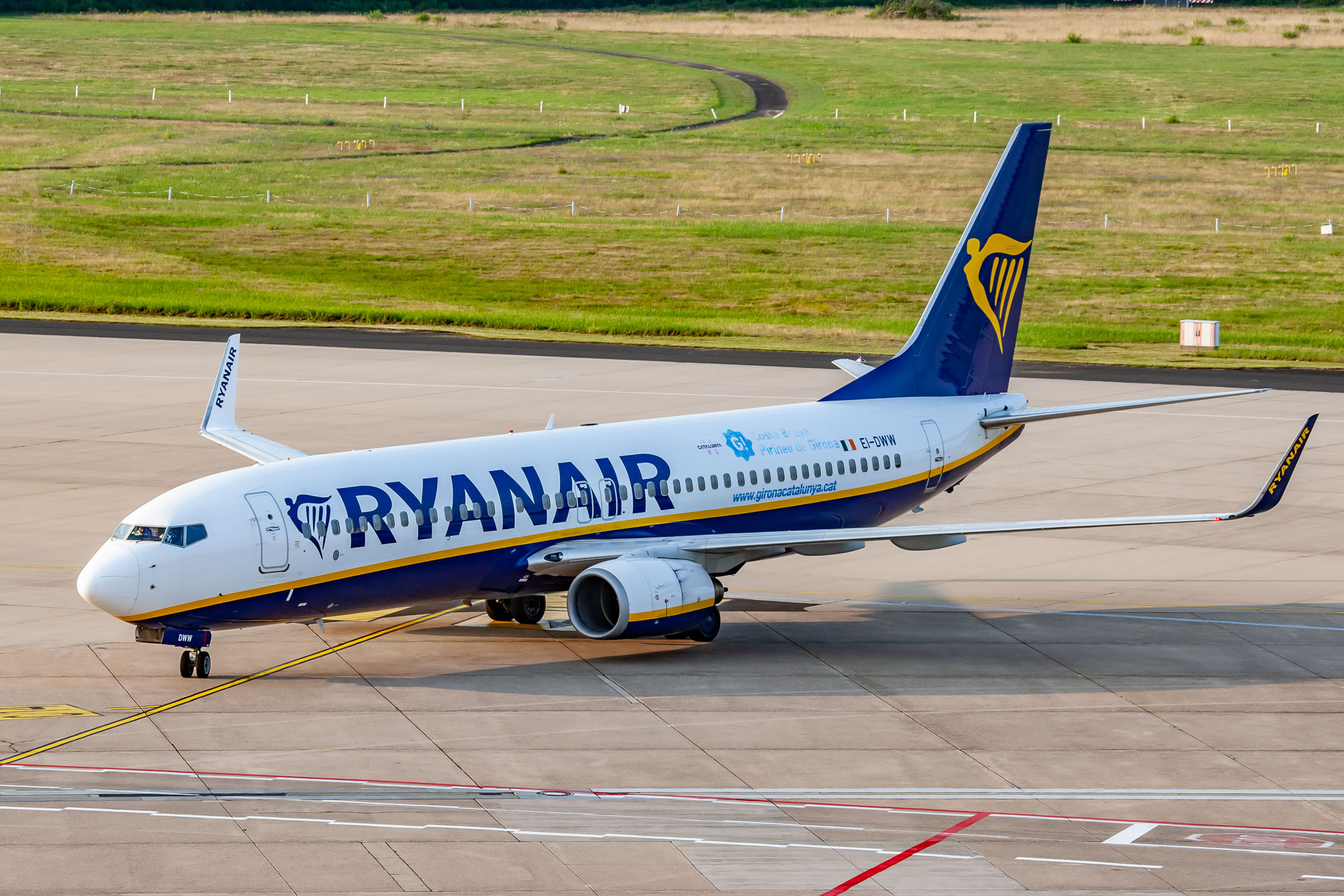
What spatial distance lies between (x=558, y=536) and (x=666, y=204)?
94.1 metres

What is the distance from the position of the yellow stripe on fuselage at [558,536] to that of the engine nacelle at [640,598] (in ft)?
3.54

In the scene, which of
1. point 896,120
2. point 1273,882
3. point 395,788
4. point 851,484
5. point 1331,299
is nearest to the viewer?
point 1273,882

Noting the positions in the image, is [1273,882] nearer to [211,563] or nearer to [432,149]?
[211,563]

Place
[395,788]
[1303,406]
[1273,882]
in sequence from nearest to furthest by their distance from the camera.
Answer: [1273,882]
[395,788]
[1303,406]

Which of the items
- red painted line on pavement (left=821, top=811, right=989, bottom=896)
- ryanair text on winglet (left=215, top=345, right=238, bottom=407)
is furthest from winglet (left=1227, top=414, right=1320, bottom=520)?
ryanair text on winglet (left=215, top=345, right=238, bottom=407)

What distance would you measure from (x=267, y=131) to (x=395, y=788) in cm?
14121

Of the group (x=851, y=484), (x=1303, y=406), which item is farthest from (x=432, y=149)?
(x=851, y=484)

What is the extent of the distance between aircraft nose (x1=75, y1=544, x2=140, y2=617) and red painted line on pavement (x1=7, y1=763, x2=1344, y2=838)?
11.5 feet

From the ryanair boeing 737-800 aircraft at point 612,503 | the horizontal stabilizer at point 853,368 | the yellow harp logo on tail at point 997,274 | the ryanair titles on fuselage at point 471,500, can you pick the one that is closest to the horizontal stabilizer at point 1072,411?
the ryanair boeing 737-800 aircraft at point 612,503

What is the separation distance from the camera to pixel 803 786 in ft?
85.1

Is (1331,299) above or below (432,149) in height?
below

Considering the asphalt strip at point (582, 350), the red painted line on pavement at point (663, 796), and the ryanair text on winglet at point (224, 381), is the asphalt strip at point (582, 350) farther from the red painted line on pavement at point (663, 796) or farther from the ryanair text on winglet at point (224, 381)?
the red painted line on pavement at point (663, 796)

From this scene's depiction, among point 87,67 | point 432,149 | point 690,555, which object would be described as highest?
point 87,67

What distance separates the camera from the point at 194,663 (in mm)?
31125
